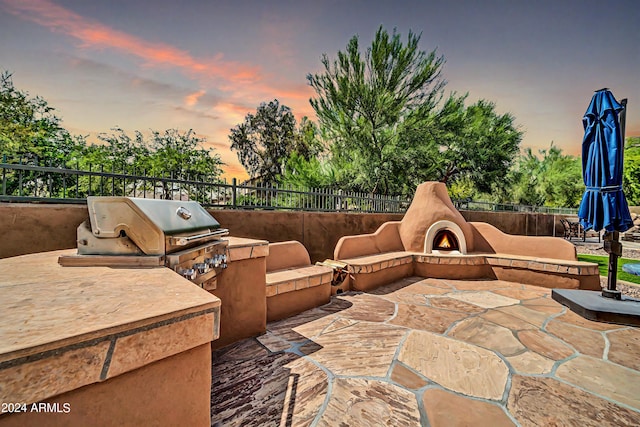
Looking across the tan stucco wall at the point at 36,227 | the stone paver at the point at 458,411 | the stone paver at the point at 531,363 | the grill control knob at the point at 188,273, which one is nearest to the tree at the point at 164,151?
the tan stucco wall at the point at 36,227

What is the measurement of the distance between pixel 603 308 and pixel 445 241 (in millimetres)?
3430

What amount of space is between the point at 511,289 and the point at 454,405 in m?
4.80

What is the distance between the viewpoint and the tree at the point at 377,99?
44.8ft

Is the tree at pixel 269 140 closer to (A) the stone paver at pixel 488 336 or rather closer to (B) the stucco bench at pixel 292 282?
(B) the stucco bench at pixel 292 282

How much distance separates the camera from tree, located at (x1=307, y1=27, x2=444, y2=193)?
13.6m

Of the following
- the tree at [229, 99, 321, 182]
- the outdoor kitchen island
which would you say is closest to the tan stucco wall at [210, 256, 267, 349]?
the outdoor kitchen island

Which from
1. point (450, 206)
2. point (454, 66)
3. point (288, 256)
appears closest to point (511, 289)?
point (450, 206)

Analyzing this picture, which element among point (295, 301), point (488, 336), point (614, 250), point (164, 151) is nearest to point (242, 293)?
point (295, 301)

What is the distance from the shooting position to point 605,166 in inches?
161

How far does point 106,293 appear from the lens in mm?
1145

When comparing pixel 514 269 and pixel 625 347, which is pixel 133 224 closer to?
pixel 625 347

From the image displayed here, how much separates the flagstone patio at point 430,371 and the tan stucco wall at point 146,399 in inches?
41.7

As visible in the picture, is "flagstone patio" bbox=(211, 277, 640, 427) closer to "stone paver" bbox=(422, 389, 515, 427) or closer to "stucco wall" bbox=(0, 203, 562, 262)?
"stone paver" bbox=(422, 389, 515, 427)

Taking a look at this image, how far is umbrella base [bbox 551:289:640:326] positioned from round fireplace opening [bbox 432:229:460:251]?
8.55ft
